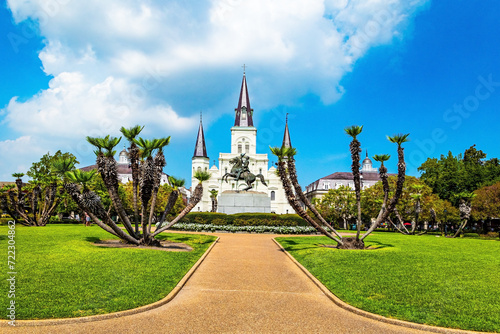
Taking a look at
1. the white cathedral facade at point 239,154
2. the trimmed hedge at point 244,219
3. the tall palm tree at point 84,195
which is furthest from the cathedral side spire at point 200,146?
the tall palm tree at point 84,195

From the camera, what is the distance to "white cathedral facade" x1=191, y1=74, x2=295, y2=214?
89062 mm

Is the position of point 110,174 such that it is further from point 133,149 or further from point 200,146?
point 200,146

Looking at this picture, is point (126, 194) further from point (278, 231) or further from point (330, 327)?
Result: point (330, 327)

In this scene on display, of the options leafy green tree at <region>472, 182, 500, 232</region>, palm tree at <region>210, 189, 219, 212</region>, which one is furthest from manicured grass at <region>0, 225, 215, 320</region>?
leafy green tree at <region>472, 182, 500, 232</region>

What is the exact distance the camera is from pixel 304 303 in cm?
885

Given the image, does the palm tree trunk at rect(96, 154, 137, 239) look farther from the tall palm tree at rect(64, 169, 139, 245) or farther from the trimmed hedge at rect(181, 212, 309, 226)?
the trimmed hedge at rect(181, 212, 309, 226)

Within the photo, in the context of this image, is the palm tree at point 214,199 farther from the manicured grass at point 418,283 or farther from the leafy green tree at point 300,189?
the manicured grass at point 418,283

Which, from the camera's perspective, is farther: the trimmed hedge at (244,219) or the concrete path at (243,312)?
the trimmed hedge at (244,219)

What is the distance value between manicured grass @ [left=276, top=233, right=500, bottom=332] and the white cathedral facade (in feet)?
240

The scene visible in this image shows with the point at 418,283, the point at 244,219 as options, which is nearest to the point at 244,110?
the point at 244,219

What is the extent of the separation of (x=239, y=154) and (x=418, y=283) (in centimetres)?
8085

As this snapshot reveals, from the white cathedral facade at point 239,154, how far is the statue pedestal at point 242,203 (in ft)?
173

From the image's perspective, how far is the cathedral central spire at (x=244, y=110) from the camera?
91.6 m

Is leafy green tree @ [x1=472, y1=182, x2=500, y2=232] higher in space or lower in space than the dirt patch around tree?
higher
